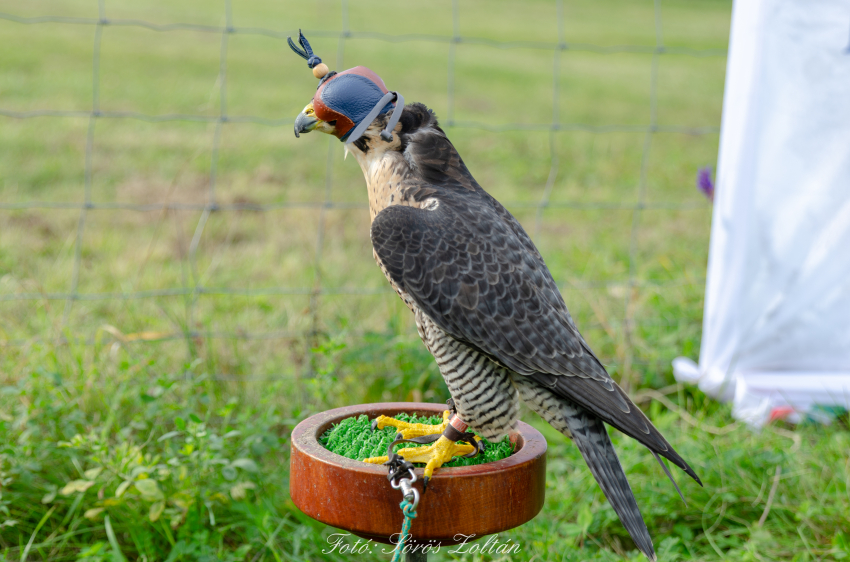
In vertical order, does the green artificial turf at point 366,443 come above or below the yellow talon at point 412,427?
below

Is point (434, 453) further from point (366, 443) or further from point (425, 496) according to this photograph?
point (366, 443)

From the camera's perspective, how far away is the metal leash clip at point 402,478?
4.94 feet

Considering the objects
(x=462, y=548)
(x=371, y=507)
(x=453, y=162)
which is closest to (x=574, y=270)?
(x=462, y=548)

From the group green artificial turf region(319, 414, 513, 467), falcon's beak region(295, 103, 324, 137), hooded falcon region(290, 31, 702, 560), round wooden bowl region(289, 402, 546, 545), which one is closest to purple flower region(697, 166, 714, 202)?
hooded falcon region(290, 31, 702, 560)

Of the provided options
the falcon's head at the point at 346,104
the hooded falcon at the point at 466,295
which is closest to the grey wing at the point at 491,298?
the hooded falcon at the point at 466,295

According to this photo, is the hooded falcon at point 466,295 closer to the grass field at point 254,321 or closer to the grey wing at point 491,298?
the grey wing at point 491,298

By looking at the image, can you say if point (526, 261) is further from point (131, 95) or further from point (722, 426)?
point (131, 95)

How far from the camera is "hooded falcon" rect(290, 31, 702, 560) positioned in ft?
5.35

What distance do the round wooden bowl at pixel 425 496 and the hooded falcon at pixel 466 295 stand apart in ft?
0.25

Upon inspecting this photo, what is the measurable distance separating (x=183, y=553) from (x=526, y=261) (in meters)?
1.32

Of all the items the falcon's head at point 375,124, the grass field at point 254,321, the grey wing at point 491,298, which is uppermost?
the falcon's head at point 375,124

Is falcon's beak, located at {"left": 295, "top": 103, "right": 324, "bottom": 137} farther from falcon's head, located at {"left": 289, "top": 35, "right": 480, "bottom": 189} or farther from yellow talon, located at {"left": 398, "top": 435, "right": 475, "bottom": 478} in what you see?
yellow talon, located at {"left": 398, "top": 435, "right": 475, "bottom": 478}

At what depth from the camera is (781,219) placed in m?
3.33

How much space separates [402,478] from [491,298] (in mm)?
454
